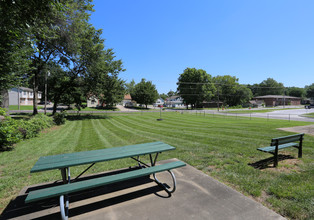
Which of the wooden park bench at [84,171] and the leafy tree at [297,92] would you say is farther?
the leafy tree at [297,92]

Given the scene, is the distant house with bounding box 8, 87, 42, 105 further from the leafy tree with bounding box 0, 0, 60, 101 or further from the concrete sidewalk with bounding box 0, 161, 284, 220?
the concrete sidewalk with bounding box 0, 161, 284, 220

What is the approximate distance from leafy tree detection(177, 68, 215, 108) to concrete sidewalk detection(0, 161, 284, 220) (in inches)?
2641

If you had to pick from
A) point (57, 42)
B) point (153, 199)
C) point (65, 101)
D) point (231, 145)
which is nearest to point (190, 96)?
point (65, 101)

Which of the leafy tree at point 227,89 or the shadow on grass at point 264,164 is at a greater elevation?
the leafy tree at point 227,89

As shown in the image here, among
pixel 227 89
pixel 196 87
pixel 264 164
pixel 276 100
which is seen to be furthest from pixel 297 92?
pixel 264 164

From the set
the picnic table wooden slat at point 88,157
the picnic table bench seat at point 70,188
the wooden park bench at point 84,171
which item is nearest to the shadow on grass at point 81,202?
the wooden park bench at point 84,171

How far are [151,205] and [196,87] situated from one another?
6957cm

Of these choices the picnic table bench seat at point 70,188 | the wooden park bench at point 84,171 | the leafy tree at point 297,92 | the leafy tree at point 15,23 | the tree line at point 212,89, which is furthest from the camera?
the leafy tree at point 297,92

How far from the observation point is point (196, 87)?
69188 millimetres

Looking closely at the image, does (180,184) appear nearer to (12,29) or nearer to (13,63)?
(12,29)

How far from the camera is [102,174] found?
171 inches

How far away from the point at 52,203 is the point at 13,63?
832cm

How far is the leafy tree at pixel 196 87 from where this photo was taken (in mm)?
68619

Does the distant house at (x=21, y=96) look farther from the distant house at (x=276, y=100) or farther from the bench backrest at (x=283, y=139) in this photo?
the distant house at (x=276, y=100)
